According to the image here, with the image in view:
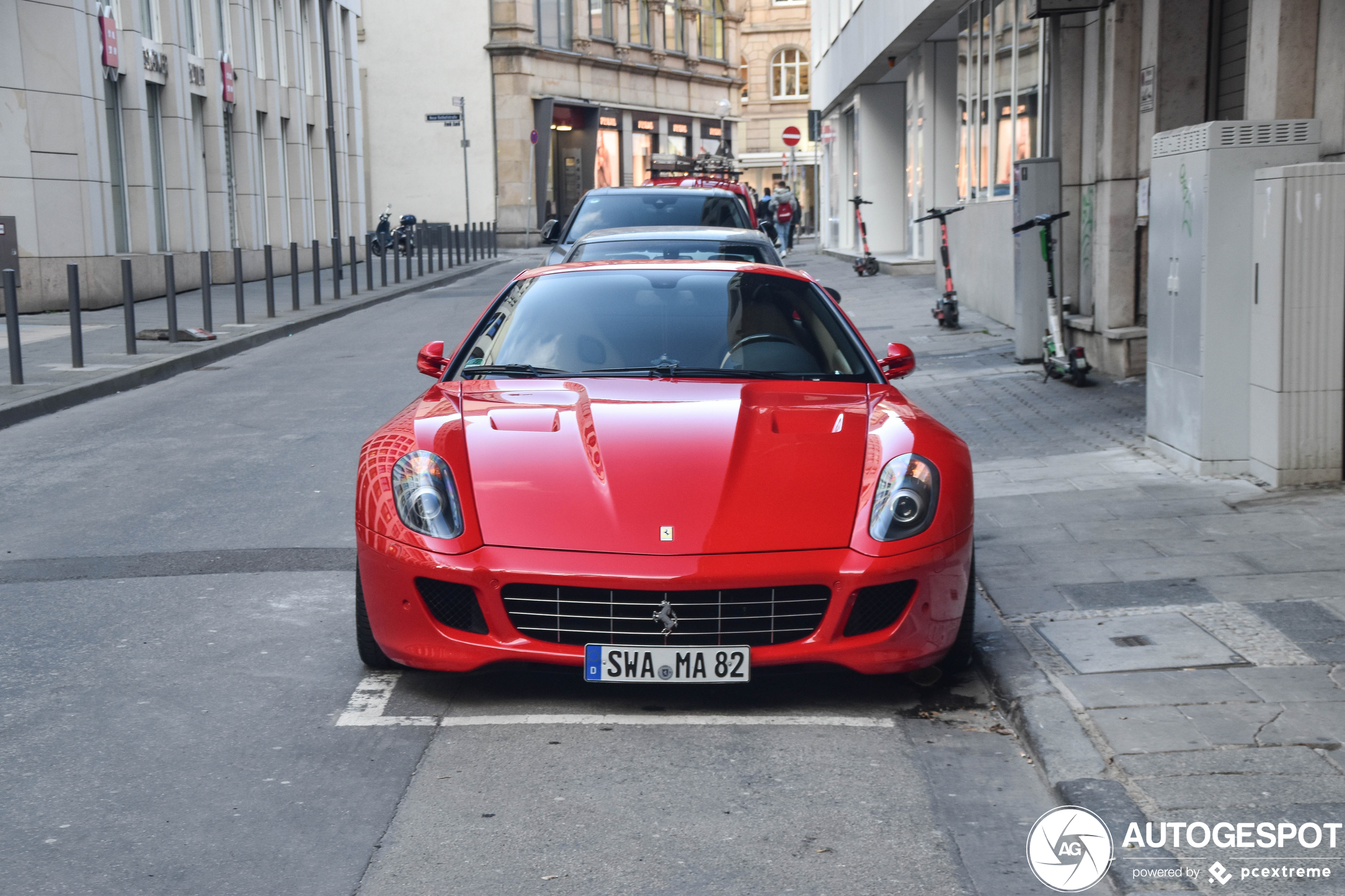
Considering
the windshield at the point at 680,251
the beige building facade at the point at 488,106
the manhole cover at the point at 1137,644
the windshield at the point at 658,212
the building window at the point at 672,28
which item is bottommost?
the manhole cover at the point at 1137,644

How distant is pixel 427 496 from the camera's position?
452 cm

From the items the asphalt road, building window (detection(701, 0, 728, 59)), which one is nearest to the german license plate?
the asphalt road

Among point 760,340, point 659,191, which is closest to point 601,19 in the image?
point 659,191

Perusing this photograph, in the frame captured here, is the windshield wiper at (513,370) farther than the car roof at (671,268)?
No

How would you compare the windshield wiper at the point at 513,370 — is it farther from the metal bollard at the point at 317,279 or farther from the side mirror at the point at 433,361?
the metal bollard at the point at 317,279

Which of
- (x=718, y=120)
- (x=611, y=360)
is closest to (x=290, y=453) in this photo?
(x=611, y=360)

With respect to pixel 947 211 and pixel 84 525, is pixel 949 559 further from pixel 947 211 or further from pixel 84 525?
pixel 947 211

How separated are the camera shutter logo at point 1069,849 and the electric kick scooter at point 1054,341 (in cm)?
812

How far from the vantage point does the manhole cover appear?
4656mm

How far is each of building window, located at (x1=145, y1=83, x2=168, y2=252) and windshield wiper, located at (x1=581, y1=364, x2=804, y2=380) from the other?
72.6 feet

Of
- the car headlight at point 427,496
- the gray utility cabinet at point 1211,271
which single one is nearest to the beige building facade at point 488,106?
the gray utility cabinet at point 1211,271

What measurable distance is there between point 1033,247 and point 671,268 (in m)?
7.28

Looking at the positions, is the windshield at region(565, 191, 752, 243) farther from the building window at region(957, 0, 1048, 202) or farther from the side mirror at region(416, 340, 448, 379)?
the side mirror at region(416, 340, 448, 379)

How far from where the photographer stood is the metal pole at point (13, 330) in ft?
40.6
